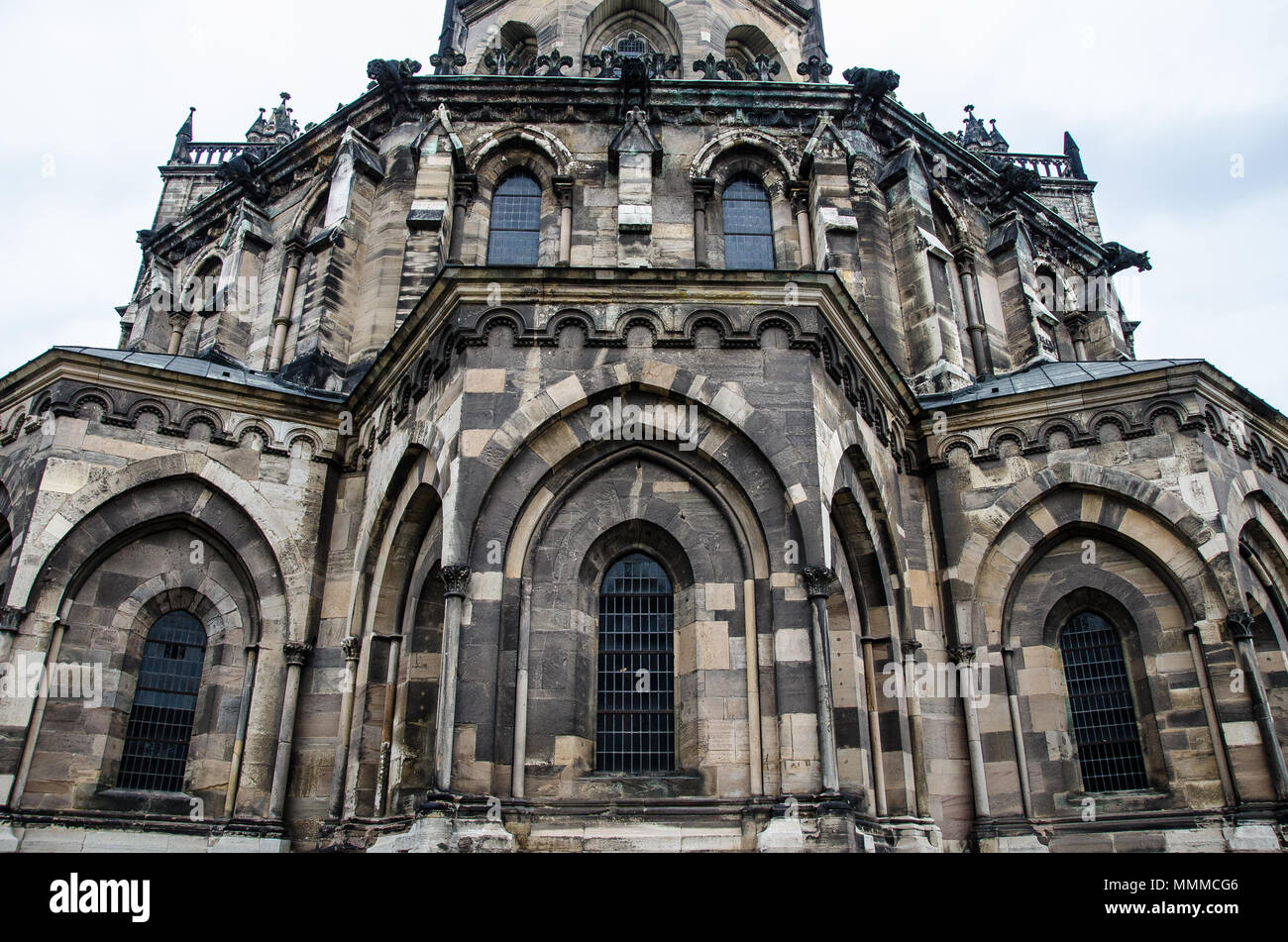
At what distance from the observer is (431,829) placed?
989 cm

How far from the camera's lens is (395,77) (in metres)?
19.4

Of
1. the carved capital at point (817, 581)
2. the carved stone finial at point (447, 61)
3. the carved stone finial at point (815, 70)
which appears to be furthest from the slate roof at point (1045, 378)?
the carved stone finial at point (447, 61)

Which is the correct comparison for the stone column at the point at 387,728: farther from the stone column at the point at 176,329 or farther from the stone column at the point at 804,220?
the stone column at the point at 176,329

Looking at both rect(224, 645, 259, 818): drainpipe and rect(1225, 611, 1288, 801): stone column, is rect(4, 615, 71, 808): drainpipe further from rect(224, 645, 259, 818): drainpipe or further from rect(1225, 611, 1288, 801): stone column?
rect(1225, 611, 1288, 801): stone column

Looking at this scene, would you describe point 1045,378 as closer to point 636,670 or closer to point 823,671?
point 823,671

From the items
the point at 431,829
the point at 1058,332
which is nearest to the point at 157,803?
the point at 431,829

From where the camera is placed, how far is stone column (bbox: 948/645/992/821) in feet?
44.7

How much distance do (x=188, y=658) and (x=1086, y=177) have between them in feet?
101

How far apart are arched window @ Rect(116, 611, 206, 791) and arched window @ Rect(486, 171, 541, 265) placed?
27.8 feet

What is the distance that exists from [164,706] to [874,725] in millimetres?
10271

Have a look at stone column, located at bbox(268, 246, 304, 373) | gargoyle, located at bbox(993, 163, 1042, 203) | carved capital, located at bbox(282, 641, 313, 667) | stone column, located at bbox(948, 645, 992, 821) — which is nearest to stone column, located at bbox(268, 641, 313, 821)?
carved capital, located at bbox(282, 641, 313, 667)

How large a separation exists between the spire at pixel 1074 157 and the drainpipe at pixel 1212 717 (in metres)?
23.1

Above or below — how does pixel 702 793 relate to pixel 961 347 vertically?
below

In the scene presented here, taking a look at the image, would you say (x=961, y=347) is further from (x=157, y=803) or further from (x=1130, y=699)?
(x=157, y=803)
